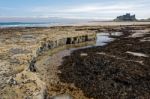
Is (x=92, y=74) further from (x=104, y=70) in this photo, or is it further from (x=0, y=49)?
(x=0, y=49)

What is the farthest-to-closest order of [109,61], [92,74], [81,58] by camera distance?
1. [81,58]
2. [109,61]
3. [92,74]

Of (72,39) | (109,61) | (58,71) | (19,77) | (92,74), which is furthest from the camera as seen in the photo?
(72,39)

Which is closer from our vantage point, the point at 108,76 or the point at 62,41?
the point at 108,76

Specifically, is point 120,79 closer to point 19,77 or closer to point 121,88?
point 121,88

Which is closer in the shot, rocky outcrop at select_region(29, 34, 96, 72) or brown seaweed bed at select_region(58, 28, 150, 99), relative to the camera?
brown seaweed bed at select_region(58, 28, 150, 99)

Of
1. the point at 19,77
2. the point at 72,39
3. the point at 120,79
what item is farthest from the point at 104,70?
the point at 72,39

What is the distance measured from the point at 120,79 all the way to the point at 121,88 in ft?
4.99

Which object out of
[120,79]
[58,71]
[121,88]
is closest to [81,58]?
[58,71]

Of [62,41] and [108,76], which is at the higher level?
[108,76]

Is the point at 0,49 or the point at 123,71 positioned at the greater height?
the point at 0,49

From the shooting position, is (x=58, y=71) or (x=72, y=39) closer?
(x=58, y=71)

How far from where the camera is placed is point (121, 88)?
12.6 m

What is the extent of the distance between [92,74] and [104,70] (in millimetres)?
1012

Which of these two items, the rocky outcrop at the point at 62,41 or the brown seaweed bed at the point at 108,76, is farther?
the rocky outcrop at the point at 62,41
